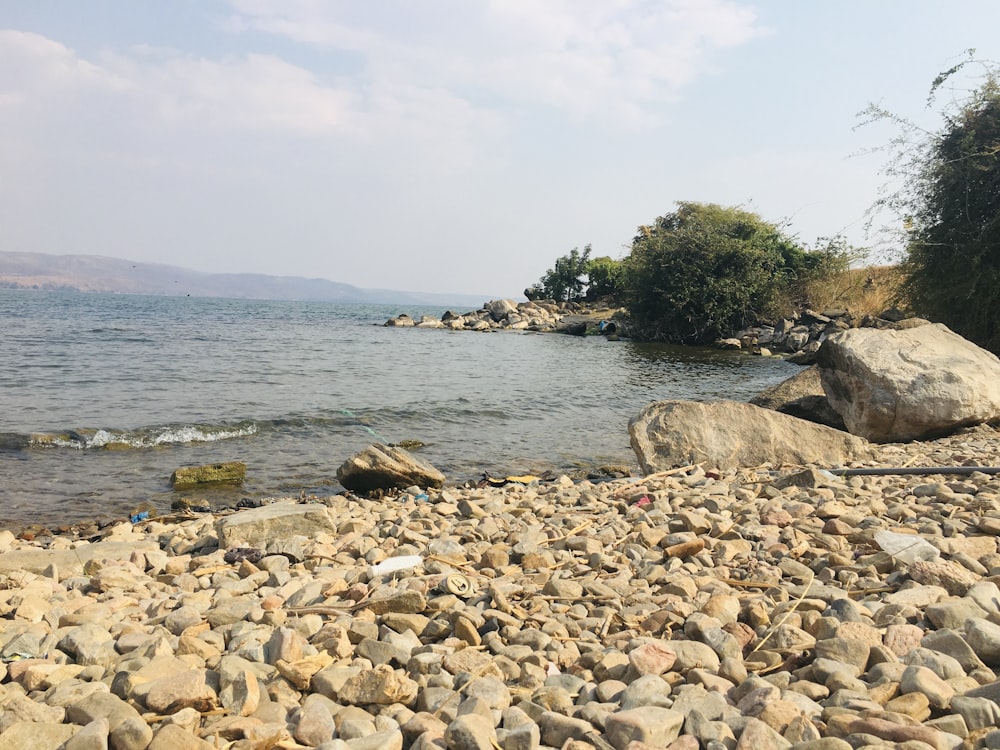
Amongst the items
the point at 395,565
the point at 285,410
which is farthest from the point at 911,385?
the point at 285,410

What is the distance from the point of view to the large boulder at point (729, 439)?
7.34 meters

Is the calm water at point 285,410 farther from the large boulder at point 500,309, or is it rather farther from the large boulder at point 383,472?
the large boulder at point 500,309

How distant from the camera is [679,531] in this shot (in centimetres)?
434

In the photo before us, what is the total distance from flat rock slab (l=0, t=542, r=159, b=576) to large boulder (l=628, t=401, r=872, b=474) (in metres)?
5.03

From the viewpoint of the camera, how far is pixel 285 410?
484 inches

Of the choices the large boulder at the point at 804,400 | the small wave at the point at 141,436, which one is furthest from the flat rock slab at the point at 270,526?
the large boulder at the point at 804,400

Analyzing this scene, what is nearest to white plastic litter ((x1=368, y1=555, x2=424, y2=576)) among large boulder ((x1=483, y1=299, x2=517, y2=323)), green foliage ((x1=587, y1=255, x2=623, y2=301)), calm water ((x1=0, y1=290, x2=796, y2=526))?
calm water ((x1=0, y1=290, x2=796, y2=526))

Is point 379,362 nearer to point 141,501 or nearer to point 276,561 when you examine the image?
point 141,501

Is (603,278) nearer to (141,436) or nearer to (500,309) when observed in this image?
(500,309)

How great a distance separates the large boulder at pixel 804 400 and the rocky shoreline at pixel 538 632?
456 centimetres

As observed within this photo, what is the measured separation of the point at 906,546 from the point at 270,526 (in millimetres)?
4224

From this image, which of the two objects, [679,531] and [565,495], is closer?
[679,531]

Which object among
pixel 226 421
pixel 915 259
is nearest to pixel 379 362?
pixel 226 421

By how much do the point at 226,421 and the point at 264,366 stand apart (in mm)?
8125
